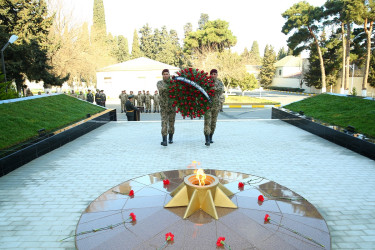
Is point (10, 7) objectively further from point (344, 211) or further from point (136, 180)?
point (344, 211)

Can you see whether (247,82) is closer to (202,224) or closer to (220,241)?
(202,224)

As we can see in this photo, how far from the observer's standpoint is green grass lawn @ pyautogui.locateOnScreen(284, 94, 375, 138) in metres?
7.37

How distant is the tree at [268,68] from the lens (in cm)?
5494

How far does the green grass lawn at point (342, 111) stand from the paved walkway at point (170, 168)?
0.90 m

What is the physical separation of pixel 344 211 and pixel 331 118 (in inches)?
234

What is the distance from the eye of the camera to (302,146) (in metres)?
7.34

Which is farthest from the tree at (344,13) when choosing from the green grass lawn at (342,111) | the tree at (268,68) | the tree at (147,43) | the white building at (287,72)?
the tree at (147,43)

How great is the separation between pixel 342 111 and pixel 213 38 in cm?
2968

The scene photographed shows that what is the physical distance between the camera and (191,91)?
5.12 metres

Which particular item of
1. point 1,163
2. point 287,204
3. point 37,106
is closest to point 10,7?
point 37,106

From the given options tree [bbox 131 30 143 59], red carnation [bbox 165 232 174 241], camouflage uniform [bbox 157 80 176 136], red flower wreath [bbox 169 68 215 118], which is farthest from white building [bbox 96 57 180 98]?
red carnation [bbox 165 232 174 241]

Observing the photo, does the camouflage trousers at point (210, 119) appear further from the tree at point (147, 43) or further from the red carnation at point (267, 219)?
the tree at point (147, 43)

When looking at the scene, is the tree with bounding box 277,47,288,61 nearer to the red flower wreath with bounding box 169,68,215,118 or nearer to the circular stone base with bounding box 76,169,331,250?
the red flower wreath with bounding box 169,68,215,118

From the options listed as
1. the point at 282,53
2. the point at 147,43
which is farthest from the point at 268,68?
the point at 282,53
